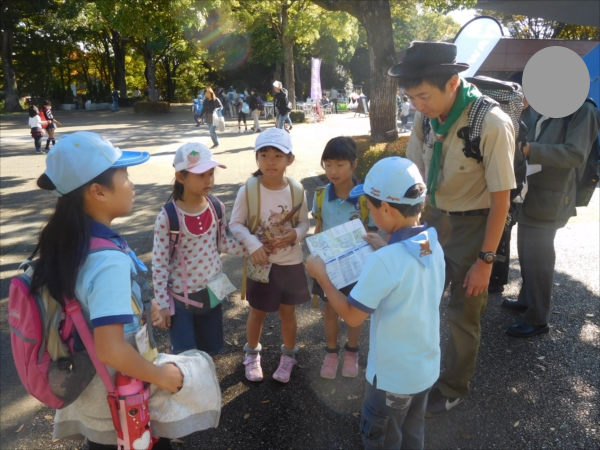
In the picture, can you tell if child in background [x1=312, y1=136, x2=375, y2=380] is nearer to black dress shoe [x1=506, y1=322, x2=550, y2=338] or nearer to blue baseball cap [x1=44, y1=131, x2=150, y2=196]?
black dress shoe [x1=506, y1=322, x2=550, y2=338]

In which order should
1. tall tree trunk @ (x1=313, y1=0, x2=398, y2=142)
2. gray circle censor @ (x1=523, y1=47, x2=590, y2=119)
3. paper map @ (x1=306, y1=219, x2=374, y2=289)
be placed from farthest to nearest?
tall tree trunk @ (x1=313, y1=0, x2=398, y2=142) < gray circle censor @ (x1=523, y1=47, x2=590, y2=119) < paper map @ (x1=306, y1=219, x2=374, y2=289)

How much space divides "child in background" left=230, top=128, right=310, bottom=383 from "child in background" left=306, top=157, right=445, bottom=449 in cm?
92

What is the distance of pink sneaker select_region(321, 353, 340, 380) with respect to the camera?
3254mm

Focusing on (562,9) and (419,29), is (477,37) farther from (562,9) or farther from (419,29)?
(419,29)

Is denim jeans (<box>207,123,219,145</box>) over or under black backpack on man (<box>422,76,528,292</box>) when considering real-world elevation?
under

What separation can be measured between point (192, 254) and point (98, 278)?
119 cm

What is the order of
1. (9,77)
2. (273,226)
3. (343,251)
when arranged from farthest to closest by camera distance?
(9,77) < (273,226) < (343,251)

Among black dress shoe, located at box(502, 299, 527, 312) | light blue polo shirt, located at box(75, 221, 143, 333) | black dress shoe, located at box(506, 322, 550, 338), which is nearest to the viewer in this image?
light blue polo shirt, located at box(75, 221, 143, 333)

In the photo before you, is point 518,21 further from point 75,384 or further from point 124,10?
point 75,384

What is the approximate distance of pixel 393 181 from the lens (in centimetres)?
188

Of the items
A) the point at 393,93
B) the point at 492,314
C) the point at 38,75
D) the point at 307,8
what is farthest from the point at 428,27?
the point at 492,314

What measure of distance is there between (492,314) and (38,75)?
40543 mm

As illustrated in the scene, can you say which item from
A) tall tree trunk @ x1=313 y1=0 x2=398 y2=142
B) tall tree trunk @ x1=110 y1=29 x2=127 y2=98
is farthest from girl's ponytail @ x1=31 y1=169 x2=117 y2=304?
tall tree trunk @ x1=110 y1=29 x2=127 y2=98

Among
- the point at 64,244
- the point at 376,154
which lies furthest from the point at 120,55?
the point at 64,244
